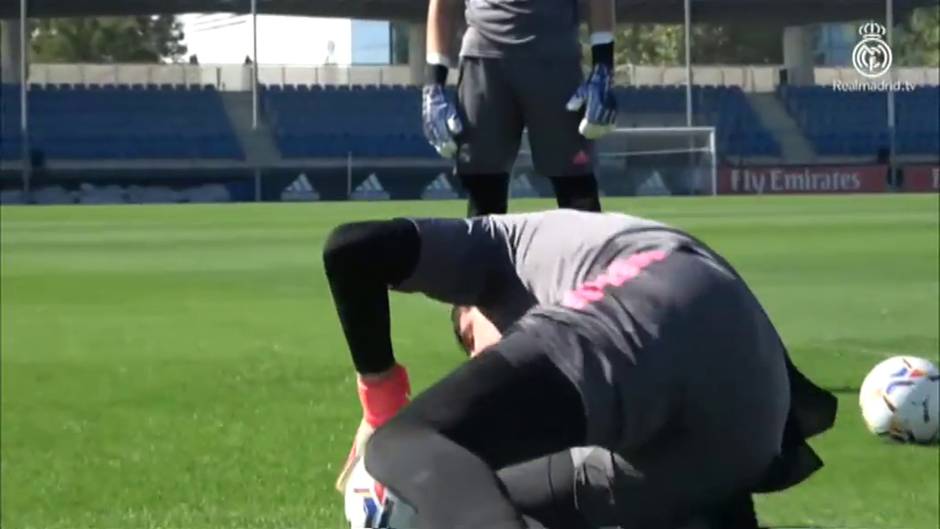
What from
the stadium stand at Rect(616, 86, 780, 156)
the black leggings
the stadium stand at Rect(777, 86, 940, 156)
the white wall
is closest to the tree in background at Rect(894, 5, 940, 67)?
the white wall

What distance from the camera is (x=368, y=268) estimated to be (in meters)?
2.88

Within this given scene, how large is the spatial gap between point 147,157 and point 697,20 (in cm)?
2157

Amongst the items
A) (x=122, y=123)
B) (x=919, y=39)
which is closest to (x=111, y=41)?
(x=919, y=39)

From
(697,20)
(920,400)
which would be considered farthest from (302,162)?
(920,400)

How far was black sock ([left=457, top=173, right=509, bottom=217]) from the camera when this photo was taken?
5.18 m

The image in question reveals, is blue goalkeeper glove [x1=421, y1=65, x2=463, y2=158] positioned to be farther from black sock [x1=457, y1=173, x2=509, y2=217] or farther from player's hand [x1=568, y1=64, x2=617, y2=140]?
player's hand [x1=568, y1=64, x2=617, y2=140]

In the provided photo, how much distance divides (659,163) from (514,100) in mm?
25721

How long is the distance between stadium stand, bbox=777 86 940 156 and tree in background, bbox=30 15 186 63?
7.28 meters

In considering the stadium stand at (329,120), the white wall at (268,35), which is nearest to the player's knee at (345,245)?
the white wall at (268,35)

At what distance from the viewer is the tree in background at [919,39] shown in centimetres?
1068

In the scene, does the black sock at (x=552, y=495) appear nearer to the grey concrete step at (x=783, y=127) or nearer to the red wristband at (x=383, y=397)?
the red wristband at (x=383, y=397)

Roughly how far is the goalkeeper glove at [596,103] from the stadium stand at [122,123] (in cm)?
1979

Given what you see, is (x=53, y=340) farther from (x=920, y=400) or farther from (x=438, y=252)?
(x=438, y=252)

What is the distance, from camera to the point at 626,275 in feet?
9.22
